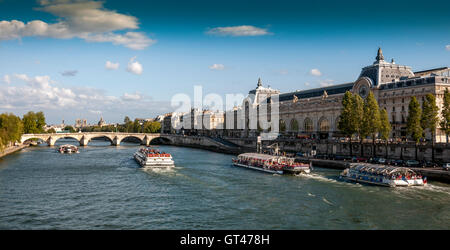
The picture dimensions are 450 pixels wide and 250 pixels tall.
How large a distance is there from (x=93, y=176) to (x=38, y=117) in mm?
87699

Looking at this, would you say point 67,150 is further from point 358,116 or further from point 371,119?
point 371,119

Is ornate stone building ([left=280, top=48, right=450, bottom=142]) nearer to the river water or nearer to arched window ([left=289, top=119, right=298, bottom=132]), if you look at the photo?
arched window ([left=289, top=119, right=298, bottom=132])

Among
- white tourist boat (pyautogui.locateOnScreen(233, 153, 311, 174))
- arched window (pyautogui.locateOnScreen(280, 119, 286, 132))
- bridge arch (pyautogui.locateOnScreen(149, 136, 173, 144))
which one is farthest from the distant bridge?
white tourist boat (pyautogui.locateOnScreen(233, 153, 311, 174))

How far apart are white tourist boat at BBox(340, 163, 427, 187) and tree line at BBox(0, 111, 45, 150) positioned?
5723cm

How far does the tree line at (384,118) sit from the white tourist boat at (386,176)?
14.2 m

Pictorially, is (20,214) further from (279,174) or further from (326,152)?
(326,152)

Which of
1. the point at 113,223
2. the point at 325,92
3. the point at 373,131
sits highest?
the point at 325,92

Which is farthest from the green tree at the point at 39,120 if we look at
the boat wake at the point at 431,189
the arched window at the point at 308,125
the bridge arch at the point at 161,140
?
the boat wake at the point at 431,189

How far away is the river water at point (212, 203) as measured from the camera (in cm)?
2714

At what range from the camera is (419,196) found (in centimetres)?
3528

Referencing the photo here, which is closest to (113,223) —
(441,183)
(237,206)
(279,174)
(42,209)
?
(42,209)

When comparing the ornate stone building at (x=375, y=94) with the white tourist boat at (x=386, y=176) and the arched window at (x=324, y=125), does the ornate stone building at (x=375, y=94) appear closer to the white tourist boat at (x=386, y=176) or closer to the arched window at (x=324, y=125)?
the arched window at (x=324, y=125)

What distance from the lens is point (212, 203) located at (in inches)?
1300

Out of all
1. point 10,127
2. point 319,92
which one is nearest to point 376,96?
point 319,92
